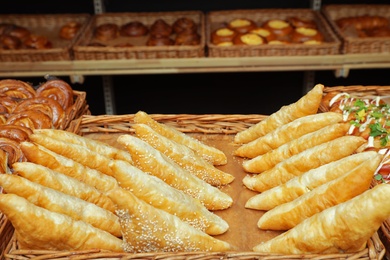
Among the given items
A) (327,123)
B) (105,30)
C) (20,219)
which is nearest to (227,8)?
(105,30)

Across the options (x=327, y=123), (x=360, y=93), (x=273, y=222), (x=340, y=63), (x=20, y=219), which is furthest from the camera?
(x=340, y=63)

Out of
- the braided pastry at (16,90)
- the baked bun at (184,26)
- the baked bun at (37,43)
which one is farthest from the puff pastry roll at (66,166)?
the baked bun at (184,26)

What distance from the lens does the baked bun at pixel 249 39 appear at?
3355 mm

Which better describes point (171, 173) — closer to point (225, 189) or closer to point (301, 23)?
point (225, 189)

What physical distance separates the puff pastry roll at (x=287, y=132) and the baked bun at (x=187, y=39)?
5.22ft

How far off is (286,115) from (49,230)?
1.10 meters

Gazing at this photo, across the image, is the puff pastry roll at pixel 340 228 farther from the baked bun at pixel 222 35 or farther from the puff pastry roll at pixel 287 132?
the baked bun at pixel 222 35

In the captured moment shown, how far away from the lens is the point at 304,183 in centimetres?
158

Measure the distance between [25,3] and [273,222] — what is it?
3.32 metres

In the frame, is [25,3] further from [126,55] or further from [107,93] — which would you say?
[126,55]

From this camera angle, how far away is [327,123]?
1.80m

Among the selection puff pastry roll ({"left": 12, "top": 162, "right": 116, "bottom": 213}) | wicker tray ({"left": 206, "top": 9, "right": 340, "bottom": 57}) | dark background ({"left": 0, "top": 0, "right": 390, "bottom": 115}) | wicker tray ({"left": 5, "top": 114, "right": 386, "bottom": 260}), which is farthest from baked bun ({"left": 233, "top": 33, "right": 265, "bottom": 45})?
puff pastry roll ({"left": 12, "top": 162, "right": 116, "bottom": 213})

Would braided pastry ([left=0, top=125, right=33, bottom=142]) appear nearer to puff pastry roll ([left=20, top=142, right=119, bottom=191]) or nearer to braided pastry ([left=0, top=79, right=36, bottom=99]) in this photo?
puff pastry roll ([left=20, top=142, right=119, bottom=191])

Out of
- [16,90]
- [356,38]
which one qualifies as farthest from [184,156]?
[356,38]
